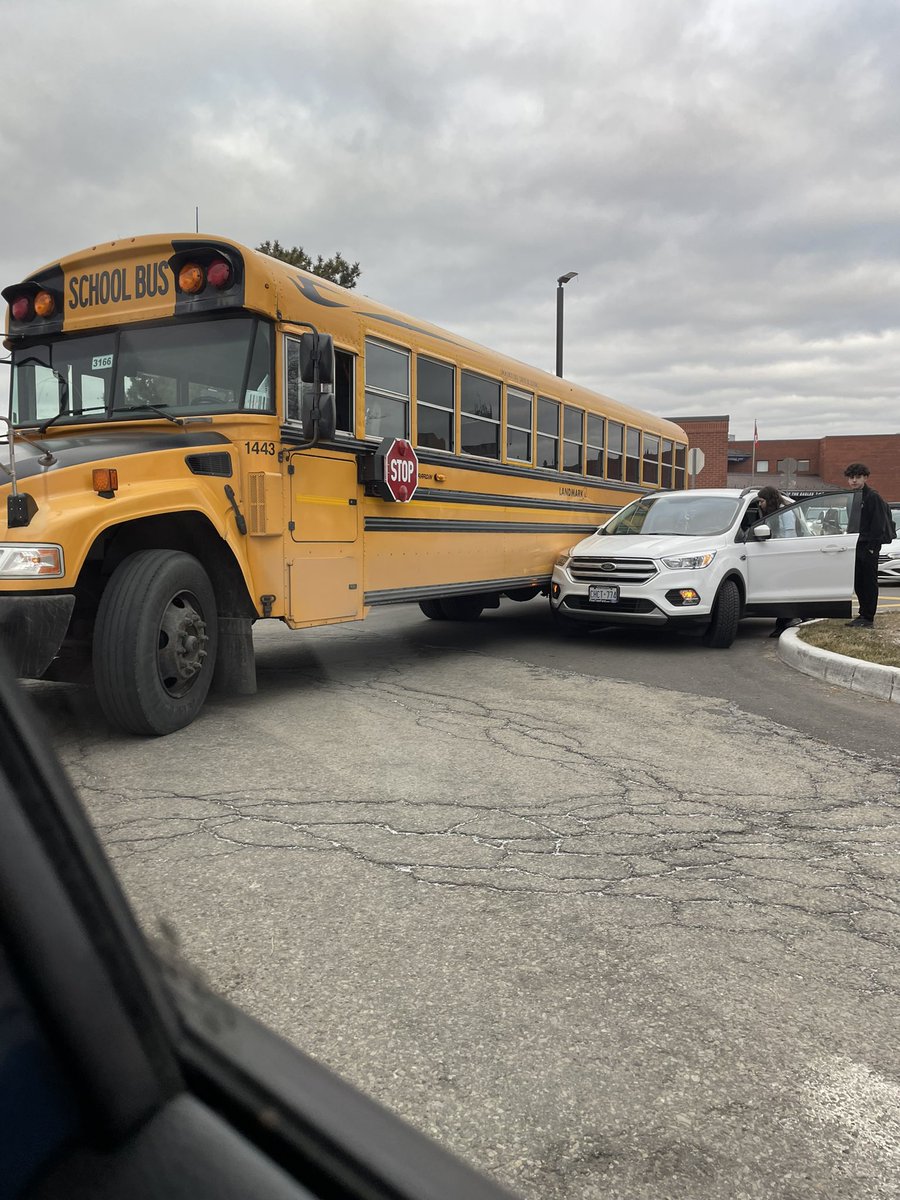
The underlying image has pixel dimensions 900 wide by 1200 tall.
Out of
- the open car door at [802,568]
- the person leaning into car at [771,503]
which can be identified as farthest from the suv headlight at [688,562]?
the person leaning into car at [771,503]

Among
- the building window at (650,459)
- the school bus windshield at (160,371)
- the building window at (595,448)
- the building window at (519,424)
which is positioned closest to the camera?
the school bus windshield at (160,371)

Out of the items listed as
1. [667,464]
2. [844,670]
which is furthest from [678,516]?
[667,464]

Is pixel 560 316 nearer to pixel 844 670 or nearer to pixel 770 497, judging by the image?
pixel 770 497

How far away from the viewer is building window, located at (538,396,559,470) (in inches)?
378

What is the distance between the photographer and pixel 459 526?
317 inches

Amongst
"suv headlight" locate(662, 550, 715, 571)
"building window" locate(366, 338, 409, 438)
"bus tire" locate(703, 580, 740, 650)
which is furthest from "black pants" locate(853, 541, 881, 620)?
"building window" locate(366, 338, 409, 438)

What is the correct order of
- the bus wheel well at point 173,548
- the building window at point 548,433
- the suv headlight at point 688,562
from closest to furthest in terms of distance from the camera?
the bus wheel well at point 173,548
the suv headlight at point 688,562
the building window at point 548,433

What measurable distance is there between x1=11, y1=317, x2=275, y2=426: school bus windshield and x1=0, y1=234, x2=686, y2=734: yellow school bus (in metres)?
0.01

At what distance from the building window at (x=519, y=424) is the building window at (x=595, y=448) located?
1605 mm

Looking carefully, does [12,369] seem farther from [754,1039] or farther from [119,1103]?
[119,1103]

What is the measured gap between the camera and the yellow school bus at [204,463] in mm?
4754

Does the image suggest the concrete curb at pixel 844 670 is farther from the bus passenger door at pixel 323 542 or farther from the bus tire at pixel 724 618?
the bus passenger door at pixel 323 542

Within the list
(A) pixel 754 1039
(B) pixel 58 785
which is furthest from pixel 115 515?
(B) pixel 58 785

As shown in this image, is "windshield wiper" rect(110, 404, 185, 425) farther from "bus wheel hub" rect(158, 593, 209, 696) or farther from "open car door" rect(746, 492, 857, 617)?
"open car door" rect(746, 492, 857, 617)
